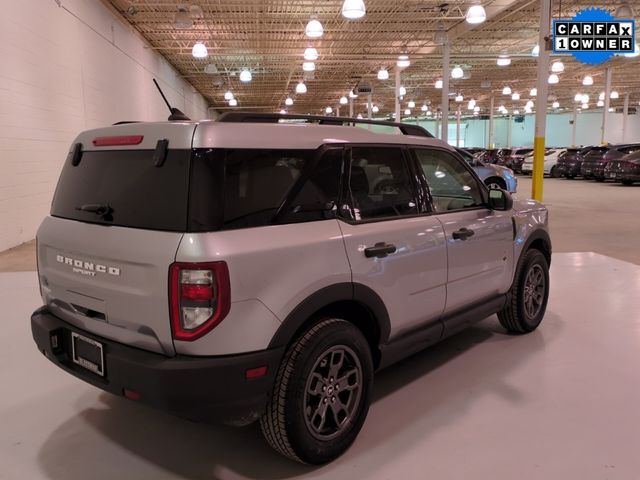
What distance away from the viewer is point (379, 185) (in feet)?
9.28

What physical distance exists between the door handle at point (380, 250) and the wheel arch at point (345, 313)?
0.17 metres

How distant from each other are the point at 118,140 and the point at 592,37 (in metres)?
8.89


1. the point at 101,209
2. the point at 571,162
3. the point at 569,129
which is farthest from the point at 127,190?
the point at 569,129

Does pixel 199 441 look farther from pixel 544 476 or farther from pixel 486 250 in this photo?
pixel 486 250

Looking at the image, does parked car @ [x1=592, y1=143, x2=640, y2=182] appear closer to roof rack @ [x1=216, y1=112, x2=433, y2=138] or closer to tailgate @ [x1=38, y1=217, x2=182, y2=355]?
roof rack @ [x1=216, y1=112, x2=433, y2=138]

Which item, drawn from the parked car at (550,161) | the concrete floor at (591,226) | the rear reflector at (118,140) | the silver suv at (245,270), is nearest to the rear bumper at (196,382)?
the silver suv at (245,270)

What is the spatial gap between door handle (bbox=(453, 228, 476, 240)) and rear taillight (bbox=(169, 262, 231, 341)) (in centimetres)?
168

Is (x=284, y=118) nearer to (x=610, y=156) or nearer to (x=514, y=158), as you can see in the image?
(x=610, y=156)

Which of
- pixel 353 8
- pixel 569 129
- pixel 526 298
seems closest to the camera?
pixel 526 298

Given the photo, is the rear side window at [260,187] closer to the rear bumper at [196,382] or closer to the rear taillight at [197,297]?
the rear taillight at [197,297]

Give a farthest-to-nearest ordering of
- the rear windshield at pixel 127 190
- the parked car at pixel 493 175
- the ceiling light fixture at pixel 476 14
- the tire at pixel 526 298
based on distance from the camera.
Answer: the parked car at pixel 493 175
the ceiling light fixture at pixel 476 14
the tire at pixel 526 298
the rear windshield at pixel 127 190

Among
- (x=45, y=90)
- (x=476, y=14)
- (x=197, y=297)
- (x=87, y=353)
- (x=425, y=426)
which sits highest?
(x=476, y=14)

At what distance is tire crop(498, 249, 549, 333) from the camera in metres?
3.91

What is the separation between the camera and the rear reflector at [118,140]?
2.25m
